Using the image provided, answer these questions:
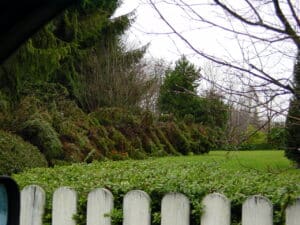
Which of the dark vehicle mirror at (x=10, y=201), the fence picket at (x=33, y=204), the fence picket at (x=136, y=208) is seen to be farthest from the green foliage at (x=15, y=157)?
the dark vehicle mirror at (x=10, y=201)

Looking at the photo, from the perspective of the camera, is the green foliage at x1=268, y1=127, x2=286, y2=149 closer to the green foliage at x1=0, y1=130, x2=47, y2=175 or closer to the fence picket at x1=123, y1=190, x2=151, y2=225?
the fence picket at x1=123, y1=190, x2=151, y2=225

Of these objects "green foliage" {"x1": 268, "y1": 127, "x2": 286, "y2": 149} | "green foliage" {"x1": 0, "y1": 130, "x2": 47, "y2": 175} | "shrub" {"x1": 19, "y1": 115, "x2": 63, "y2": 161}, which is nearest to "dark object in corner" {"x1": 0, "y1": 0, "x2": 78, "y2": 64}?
"green foliage" {"x1": 268, "y1": 127, "x2": 286, "y2": 149}

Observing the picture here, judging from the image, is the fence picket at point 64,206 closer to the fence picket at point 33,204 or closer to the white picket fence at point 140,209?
the white picket fence at point 140,209

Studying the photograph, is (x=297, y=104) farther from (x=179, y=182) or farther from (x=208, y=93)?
(x=179, y=182)

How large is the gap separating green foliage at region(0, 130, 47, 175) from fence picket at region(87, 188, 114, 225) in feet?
13.2

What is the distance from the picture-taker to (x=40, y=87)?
1789 centimetres

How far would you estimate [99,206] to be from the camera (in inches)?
116

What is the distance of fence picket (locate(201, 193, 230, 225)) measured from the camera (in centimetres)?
271

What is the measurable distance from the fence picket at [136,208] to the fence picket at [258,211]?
1.85ft

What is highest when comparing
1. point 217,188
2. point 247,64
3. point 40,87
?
point 40,87

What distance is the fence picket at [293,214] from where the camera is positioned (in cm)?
258

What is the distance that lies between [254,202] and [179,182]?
636 millimetres

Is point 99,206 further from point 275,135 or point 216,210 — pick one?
point 275,135

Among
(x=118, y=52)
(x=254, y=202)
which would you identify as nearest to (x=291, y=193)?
(x=254, y=202)
